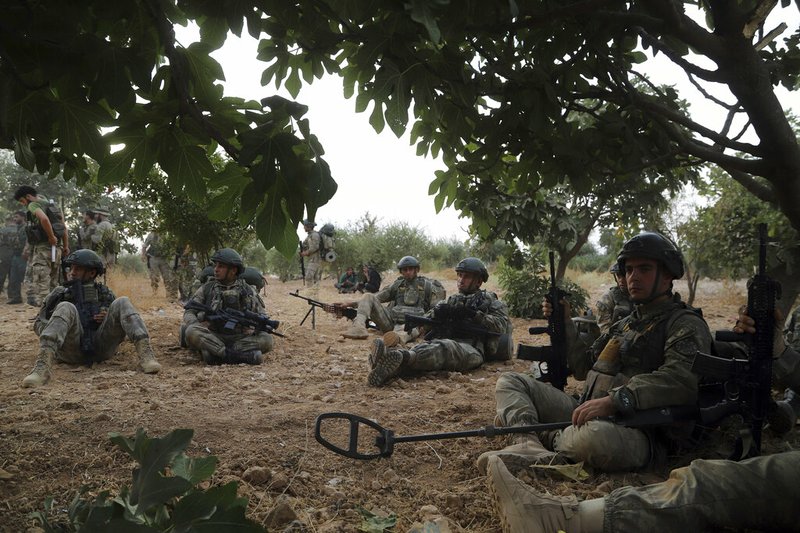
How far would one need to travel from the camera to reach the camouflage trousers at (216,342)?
6.12m

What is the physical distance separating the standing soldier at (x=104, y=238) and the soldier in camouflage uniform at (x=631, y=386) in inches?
362

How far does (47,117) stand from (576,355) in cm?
319

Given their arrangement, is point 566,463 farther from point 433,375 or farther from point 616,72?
point 433,375

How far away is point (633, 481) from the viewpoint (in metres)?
2.79

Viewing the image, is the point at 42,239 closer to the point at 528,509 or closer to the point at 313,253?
the point at 313,253

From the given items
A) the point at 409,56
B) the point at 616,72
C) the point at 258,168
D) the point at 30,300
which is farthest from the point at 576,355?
the point at 30,300

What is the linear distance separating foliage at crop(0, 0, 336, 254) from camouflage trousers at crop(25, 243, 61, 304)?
811 cm

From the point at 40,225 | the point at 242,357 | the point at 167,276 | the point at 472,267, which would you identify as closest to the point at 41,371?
the point at 242,357

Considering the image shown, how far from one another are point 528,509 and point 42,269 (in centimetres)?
961

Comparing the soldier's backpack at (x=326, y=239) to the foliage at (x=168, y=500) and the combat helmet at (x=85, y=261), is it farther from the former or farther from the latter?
the foliage at (x=168, y=500)

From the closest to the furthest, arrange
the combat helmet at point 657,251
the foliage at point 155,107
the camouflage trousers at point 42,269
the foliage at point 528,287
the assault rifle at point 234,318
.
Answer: the foliage at point 155,107 → the combat helmet at point 657,251 → the assault rifle at point 234,318 → the camouflage trousers at point 42,269 → the foliage at point 528,287

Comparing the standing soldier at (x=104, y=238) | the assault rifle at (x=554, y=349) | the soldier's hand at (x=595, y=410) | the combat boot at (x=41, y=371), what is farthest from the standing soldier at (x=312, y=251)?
the soldier's hand at (x=595, y=410)

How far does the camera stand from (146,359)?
542 centimetres

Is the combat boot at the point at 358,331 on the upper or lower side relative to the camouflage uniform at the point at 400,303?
lower
